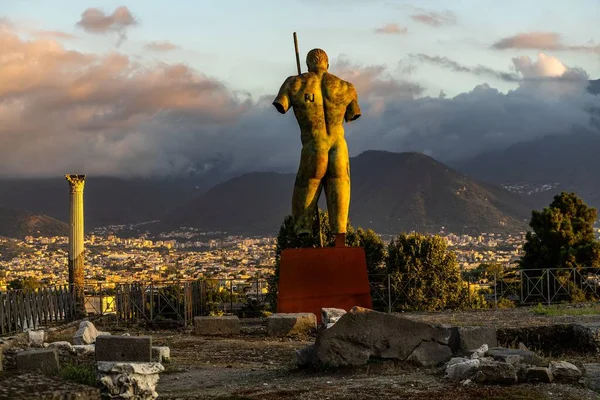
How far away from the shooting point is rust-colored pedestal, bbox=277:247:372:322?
17.5 meters

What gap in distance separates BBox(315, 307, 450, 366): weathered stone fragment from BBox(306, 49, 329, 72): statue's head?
24.5 feet

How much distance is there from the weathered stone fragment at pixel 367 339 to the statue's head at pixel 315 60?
24.5 feet

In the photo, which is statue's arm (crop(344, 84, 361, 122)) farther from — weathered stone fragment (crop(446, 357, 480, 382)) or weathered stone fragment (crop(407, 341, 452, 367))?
weathered stone fragment (crop(446, 357, 480, 382))

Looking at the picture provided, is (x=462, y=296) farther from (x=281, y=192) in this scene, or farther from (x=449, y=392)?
(x=281, y=192)

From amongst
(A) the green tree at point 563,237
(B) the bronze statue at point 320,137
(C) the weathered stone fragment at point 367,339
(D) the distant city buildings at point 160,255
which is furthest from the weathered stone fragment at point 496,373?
(D) the distant city buildings at point 160,255

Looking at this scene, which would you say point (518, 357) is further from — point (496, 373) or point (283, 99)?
point (283, 99)

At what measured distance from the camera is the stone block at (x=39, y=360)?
38.5ft

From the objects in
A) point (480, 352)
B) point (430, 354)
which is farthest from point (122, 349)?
point (480, 352)

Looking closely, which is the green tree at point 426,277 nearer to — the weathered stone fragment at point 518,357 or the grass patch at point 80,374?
the weathered stone fragment at point 518,357

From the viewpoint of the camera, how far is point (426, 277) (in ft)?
92.2

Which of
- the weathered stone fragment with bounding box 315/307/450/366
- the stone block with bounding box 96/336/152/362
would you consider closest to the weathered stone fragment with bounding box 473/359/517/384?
the weathered stone fragment with bounding box 315/307/450/366

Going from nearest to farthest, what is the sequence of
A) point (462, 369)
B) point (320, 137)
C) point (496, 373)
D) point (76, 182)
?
point (496, 373) < point (462, 369) < point (320, 137) < point (76, 182)

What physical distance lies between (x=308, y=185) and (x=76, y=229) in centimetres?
1590

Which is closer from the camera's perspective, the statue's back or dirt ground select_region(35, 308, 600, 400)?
dirt ground select_region(35, 308, 600, 400)
